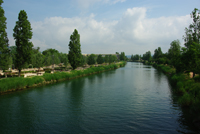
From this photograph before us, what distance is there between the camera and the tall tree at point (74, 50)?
165 ft

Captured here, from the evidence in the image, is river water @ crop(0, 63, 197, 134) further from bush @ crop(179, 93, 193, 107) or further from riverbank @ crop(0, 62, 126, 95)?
riverbank @ crop(0, 62, 126, 95)

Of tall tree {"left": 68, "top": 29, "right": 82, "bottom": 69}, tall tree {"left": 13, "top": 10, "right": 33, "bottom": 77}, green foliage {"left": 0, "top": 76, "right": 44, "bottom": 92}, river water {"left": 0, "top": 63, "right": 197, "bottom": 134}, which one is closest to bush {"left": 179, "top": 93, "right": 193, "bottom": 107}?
river water {"left": 0, "top": 63, "right": 197, "bottom": 134}

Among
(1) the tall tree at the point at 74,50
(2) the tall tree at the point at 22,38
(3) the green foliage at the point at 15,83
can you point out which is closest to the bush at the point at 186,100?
(3) the green foliage at the point at 15,83

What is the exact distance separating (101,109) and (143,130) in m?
6.47

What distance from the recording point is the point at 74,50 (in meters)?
50.7

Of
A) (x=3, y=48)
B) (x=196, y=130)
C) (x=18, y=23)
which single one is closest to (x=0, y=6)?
(x=18, y=23)

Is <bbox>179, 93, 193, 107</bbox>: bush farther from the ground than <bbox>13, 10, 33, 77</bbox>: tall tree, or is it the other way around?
<bbox>13, 10, 33, 77</bbox>: tall tree

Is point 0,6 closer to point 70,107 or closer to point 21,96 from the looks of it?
point 21,96

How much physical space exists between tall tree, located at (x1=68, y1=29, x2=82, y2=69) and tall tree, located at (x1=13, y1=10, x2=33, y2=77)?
17344 millimetres

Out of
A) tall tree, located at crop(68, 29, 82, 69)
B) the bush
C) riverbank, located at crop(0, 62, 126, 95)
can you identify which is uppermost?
tall tree, located at crop(68, 29, 82, 69)

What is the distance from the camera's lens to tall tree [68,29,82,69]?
165 feet

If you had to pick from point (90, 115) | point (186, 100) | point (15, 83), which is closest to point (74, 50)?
point (15, 83)

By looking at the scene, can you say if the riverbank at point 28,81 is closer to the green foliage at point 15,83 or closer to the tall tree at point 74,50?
the green foliage at point 15,83

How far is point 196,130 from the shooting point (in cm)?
1298
